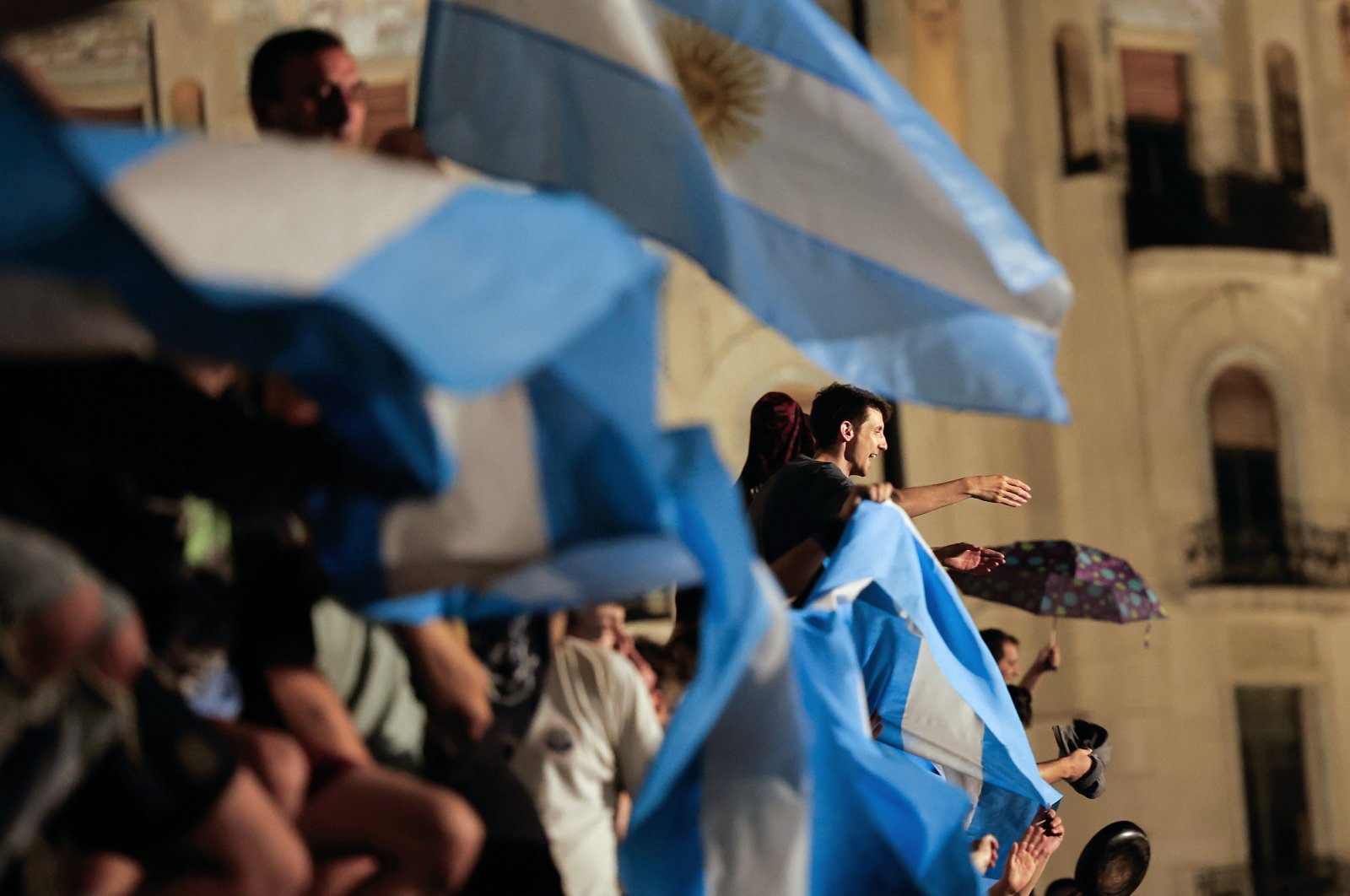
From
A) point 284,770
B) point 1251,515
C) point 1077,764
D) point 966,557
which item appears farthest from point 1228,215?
point 284,770

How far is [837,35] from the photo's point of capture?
637 cm

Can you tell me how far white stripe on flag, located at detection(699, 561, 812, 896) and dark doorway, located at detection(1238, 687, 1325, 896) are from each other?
15132 mm

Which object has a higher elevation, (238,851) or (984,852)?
(238,851)

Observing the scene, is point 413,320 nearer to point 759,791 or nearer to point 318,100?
point 318,100

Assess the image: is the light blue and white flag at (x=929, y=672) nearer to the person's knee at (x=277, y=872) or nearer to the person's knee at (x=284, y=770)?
the person's knee at (x=284, y=770)

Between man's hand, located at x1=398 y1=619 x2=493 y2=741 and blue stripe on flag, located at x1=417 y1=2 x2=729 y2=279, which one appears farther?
blue stripe on flag, located at x1=417 y1=2 x2=729 y2=279

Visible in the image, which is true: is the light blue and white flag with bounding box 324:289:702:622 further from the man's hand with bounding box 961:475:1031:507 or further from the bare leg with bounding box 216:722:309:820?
the man's hand with bounding box 961:475:1031:507

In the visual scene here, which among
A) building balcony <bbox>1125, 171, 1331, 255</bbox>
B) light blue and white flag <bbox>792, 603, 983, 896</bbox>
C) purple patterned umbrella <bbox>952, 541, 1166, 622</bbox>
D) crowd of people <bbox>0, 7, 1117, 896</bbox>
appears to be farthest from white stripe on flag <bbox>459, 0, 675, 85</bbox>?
building balcony <bbox>1125, 171, 1331, 255</bbox>

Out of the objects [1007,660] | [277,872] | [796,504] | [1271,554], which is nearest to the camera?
[277,872]

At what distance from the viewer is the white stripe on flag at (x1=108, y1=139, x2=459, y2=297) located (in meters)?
3.75

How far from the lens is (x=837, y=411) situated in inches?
261

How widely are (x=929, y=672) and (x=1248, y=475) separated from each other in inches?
580

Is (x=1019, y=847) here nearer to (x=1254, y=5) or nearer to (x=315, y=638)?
(x=315, y=638)

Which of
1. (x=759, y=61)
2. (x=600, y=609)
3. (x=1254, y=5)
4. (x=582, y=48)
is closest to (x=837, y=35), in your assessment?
(x=759, y=61)
